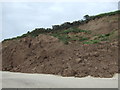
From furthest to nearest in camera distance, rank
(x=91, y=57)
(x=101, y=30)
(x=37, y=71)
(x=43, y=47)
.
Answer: (x=101, y=30)
(x=43, y=47)
(x=37, y=71)
(x=91, y=57)

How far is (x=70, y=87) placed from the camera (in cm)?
1002

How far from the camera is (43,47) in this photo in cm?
2039

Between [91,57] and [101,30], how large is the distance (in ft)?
46.8

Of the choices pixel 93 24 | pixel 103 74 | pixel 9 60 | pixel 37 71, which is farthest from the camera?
pixel 93 24

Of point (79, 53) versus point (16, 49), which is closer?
point (79, 53)

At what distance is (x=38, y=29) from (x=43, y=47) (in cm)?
1461

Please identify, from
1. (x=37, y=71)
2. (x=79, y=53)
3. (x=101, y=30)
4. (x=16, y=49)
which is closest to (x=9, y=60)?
(x=16, y=49)

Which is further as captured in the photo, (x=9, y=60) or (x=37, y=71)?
(x=9, y=60)

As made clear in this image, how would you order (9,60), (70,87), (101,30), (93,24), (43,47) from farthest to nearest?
1. (93,24)
2. (101,30)
3. (9,60)
4. (43,47)
5. (70,87)

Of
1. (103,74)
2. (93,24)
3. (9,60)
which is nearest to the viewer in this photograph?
(103,74)

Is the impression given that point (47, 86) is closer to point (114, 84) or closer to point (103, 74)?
point (114, 84)

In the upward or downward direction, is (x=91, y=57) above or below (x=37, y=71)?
above

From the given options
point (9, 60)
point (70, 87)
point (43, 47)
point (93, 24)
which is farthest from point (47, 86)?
point (93, 24)

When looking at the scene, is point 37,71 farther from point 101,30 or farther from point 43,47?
point 101,30
